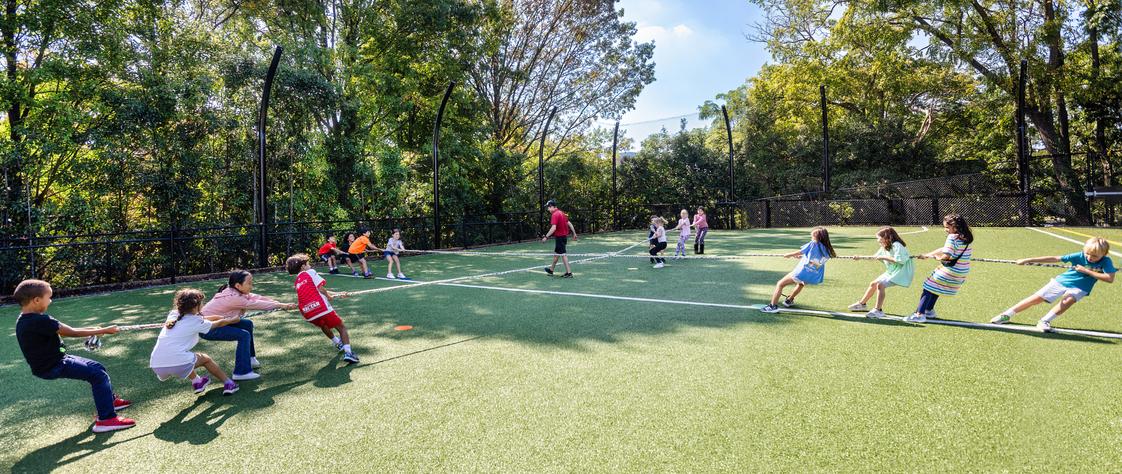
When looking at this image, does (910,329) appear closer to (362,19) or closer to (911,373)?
(911,373)

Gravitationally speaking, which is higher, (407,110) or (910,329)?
(407,110)

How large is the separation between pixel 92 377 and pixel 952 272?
739cm

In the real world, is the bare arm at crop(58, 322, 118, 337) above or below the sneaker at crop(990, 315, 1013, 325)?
above

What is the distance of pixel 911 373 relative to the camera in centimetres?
379

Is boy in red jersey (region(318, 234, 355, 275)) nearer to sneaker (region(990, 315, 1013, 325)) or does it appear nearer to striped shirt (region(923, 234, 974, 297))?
striped shirt (region(923, 234, 974, 297))

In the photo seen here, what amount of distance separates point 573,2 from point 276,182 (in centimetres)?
1868

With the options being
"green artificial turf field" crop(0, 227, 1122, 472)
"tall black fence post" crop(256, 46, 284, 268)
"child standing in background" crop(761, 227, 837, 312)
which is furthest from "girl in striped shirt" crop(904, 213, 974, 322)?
"tall black fence post" crop(256, 46, 284, 268)

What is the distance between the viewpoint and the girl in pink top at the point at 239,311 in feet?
13.6

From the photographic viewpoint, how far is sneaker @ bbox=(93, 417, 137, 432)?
10.5 ft

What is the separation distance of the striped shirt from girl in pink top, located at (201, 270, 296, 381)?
6.26 meters

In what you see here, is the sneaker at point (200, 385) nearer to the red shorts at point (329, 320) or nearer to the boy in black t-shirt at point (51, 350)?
the boy in black t-shirt at point (51, 350)

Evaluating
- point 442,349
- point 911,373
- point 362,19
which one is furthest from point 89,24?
point 911,373

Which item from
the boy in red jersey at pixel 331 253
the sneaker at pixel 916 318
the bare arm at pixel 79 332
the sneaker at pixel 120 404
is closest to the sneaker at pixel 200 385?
the sneaker at pixel 120 404

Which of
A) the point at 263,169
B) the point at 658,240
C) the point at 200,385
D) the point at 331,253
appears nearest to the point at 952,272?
the point at 658,240
